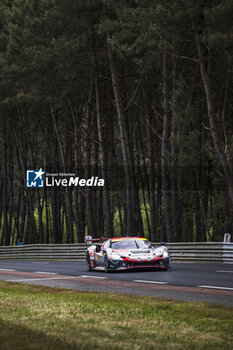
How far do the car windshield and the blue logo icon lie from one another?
25.0 m

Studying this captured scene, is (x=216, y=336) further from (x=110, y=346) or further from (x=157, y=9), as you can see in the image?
(x=157, y=9)

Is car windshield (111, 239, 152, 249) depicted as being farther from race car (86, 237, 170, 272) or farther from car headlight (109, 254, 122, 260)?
car headlight (109, 254, 122, 260)

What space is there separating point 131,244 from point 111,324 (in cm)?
1255

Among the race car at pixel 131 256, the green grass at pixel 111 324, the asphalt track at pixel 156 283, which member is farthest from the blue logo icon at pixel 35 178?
the green grass at pixel 111 324

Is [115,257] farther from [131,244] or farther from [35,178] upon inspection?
[35,178]

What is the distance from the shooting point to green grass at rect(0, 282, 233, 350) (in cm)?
700

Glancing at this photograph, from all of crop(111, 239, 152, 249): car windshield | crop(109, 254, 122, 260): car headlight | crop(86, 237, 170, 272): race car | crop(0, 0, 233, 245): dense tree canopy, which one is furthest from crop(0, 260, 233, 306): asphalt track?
crop(0, 0, 233, 245): dense tree canopy

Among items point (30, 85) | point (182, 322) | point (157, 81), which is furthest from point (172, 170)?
point (182, 322)

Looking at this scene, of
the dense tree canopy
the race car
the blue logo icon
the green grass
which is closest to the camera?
the green grass

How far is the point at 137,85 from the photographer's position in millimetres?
36406

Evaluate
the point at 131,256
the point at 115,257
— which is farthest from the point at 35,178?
the point at 131,256

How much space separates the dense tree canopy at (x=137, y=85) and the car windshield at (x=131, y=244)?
619 cm

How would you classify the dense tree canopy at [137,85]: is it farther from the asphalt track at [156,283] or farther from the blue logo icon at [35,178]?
the asphalt track at [156,283]

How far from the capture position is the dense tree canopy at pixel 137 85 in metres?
26.1
